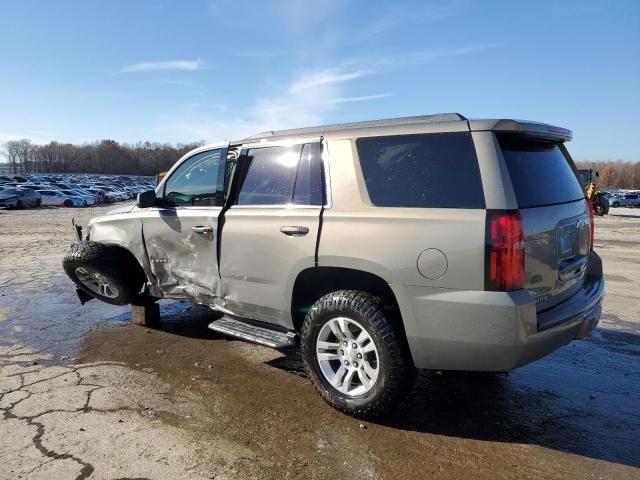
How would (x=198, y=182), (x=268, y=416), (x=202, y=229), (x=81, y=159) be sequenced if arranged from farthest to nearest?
1. (x=81, y=159)
2. (x=198, y=182)
3. (x=202, y=229)
4. (x=268, y=416)

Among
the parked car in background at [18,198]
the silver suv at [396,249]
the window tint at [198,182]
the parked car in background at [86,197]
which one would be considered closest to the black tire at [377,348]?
the silver suv at [396,249]

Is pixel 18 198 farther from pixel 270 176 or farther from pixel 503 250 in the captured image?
pixel 503 250

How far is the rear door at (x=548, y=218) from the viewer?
2.87 m

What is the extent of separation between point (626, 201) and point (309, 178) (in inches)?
2202

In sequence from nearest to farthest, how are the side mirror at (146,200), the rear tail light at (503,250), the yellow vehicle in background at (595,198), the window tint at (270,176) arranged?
the rear tail light at (503,250) < the window tint at (270,176) < the yellow vehicle in background at (595,198) < the side mirror at (146,200)

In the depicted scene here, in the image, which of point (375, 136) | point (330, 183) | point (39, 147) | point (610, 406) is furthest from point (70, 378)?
point (39, 147)

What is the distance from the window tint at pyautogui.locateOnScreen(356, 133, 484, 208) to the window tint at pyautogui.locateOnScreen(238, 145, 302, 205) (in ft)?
2.23

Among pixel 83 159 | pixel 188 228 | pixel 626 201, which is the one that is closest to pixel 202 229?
pixel 188 228

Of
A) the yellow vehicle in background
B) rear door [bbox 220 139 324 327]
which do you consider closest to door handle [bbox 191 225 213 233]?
rear door [bbox 220 139 324 327]

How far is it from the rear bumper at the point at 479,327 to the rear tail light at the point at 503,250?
7cm

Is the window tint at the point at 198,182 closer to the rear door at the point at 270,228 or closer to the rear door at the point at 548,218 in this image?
the rear door at the point at 270,228

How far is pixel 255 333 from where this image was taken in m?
3.89

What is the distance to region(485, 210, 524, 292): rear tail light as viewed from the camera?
2711mm

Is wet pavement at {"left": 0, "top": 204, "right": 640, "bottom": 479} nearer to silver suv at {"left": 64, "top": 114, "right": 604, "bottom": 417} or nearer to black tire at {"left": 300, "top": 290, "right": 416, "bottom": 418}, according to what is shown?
black tire at {"left": 300, "top": 290, "right": 416, "bottom": 418}
